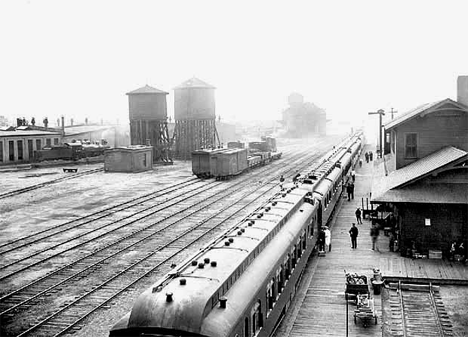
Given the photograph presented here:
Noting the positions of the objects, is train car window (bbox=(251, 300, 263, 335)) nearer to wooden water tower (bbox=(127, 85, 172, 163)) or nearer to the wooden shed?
the wooden shed

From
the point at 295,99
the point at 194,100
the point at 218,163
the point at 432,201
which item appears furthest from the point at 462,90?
the point at 295,99

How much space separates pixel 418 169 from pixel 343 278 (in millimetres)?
7248

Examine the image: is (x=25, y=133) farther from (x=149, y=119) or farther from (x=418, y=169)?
(x=418, y=169)

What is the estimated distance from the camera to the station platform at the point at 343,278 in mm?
16703

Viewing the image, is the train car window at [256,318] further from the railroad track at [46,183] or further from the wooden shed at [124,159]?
the wooden shed at [124,159]

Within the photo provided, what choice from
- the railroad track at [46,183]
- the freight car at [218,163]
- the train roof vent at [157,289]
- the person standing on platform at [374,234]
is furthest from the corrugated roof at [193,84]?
the train roof vent at [157,289]

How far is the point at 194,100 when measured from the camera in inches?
2950

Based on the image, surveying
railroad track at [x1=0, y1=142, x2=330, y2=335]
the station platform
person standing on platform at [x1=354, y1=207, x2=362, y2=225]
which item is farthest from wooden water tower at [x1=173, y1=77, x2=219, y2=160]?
railroad track at [x1=0, y1=142, x2=330, y2=335]

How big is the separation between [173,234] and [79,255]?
222 inches

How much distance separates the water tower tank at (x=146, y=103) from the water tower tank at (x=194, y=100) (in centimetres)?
434

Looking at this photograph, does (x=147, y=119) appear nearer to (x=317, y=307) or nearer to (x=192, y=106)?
(x=192, y=106)

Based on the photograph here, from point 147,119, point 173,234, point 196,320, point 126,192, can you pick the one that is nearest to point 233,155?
point 126,192

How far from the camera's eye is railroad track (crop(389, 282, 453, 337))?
1642 cm

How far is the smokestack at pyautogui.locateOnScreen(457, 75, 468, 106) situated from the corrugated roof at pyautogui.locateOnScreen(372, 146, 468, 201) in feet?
12.9
